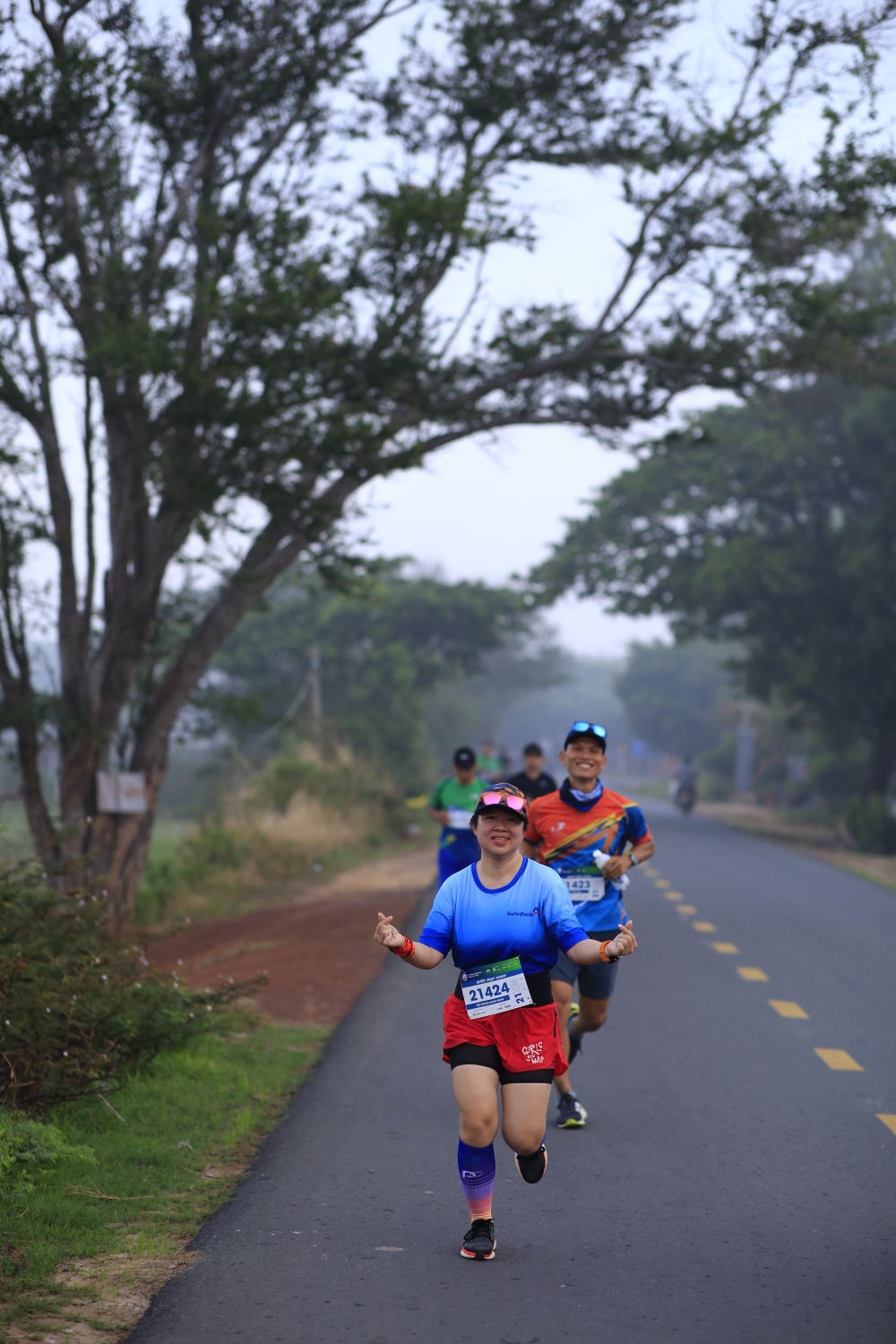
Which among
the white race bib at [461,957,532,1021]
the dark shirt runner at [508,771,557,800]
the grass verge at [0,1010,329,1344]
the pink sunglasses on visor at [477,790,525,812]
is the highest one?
the dark shirt runner at [508,771,557,800]

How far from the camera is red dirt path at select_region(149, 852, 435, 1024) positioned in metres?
10.9

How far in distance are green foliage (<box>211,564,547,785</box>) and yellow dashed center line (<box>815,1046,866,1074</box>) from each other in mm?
31698

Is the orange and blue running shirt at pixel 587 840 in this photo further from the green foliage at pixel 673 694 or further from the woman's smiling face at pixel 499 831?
the green foliage at pixel 673 694

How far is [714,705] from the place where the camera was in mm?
101438

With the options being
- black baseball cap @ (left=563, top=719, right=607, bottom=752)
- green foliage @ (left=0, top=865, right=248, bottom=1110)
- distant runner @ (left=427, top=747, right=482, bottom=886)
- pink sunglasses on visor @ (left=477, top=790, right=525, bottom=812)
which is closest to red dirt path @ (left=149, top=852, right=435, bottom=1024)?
green foliage @ (left=0, top=865, right=248, bottom=1110)

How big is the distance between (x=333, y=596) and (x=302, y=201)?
32.2 meters

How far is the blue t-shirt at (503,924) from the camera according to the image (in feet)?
17.2

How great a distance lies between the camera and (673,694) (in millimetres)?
104688

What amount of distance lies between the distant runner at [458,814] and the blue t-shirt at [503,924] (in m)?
7.05

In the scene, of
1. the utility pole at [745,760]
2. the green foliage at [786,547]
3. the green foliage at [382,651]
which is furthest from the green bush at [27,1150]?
the utility pole at [745,760]

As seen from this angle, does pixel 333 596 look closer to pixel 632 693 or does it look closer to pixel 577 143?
pixel 577 143

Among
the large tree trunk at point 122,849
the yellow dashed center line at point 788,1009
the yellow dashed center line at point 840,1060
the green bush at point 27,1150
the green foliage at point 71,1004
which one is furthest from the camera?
the large tree trunk at point 122,849

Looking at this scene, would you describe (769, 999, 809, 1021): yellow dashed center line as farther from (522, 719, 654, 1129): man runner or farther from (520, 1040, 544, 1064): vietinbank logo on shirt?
(520, 1040, 544, 1064): vietinbank logo on shirt

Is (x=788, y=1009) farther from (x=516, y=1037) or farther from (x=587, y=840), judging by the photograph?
(x=516, y=1037)
